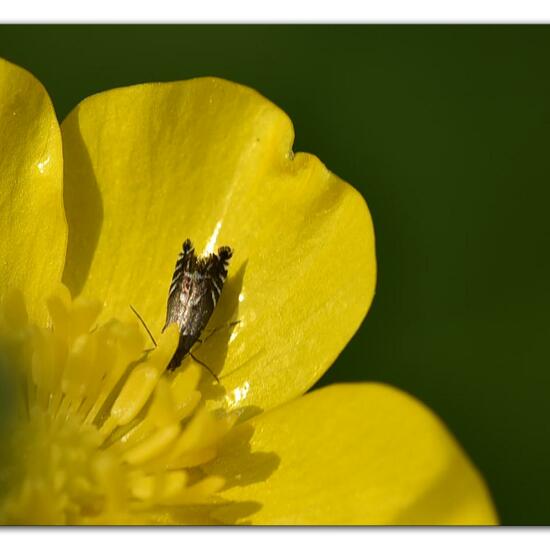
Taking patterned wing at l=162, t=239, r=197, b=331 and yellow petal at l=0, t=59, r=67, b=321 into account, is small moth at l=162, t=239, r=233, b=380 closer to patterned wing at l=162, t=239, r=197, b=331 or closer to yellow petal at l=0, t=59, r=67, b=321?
patterned wing at l=162, t=239, r=197, b=331

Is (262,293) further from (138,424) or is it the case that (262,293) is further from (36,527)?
(36,527)

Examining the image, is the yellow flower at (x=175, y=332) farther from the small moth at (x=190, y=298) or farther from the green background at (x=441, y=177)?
the green background at (x=441, y=177)

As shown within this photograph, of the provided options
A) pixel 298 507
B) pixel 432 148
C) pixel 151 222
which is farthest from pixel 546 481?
pixel 151 222

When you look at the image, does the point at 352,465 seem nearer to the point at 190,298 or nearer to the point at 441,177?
the point at 190,298

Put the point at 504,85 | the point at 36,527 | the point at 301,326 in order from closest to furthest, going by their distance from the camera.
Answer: the point at 36,527 < the point at 301,326 < the point at 504,85
